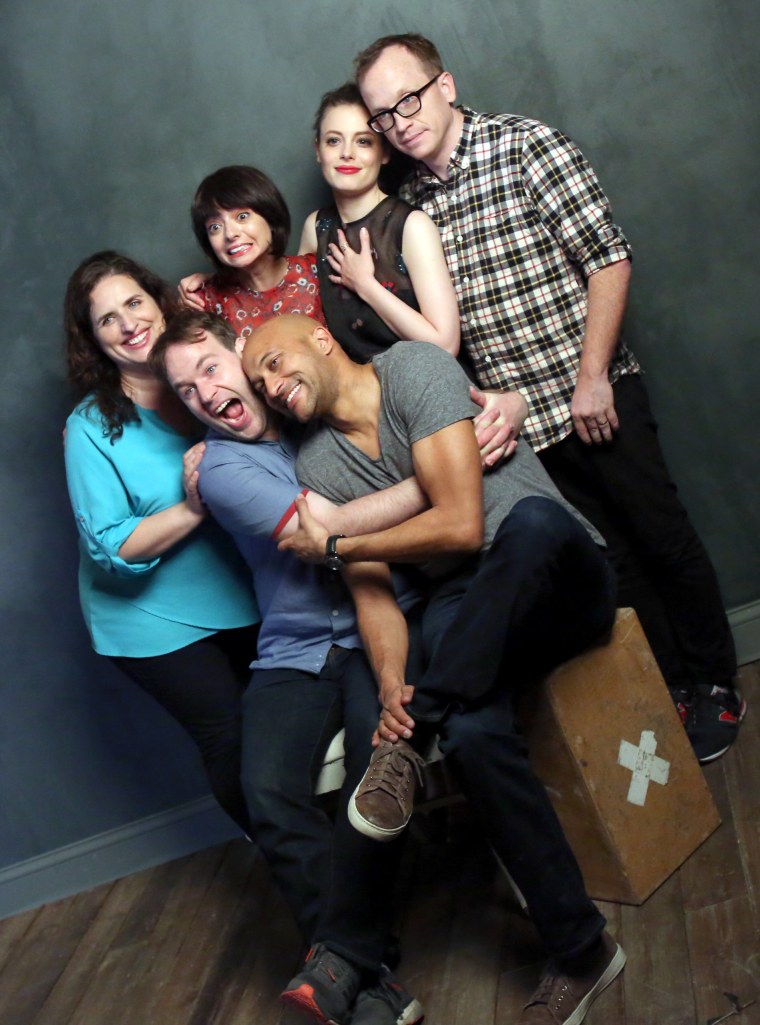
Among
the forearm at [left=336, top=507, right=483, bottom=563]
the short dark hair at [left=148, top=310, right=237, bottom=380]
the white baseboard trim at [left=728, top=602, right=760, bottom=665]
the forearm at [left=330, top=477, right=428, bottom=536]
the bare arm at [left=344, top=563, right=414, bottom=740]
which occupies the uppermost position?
the short dark hair at [left=148, top=310, right=237, bottom=380]

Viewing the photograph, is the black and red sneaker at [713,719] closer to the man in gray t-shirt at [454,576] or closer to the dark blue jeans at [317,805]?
the man in gray t-shirt at [454,576]

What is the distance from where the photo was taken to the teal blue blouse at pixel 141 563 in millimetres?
2646

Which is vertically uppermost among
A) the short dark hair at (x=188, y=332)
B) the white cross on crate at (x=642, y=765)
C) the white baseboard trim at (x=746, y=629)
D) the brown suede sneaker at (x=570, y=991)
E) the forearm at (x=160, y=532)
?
the short dark hair at (x=188, y=332)

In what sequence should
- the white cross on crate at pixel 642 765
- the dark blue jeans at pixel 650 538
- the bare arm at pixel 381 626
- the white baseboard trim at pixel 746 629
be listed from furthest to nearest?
the white baseboard trim at pixel 746 629 < the dark blue jeans at pixel 650 538 < the white cross on crate at pixel 642 765 < the bare arm at pixel 381 626

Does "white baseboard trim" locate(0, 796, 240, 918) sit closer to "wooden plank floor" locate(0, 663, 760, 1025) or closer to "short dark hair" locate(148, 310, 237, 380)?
"wooden plank floor" locate(0, 663, 760, 1025)

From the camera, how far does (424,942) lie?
2.49 m

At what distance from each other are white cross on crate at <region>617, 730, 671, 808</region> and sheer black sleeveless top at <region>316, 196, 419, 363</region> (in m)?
1.10

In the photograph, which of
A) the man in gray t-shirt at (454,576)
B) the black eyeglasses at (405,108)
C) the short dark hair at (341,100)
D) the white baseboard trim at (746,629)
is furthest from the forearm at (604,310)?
the white baseboard trim at (746,629)

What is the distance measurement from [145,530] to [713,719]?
5.11ft

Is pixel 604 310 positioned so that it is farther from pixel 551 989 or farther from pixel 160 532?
pixel 551 989

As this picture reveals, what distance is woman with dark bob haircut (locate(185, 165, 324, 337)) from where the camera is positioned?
2578mm

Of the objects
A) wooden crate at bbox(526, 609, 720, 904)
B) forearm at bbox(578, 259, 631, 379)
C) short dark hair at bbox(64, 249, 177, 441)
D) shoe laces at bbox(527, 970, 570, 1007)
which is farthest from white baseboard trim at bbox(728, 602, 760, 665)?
short dark hair at bbox(64, 249, 177, 441)

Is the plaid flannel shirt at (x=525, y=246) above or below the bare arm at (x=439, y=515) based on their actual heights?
above

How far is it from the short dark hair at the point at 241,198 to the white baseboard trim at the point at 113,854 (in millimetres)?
1746
